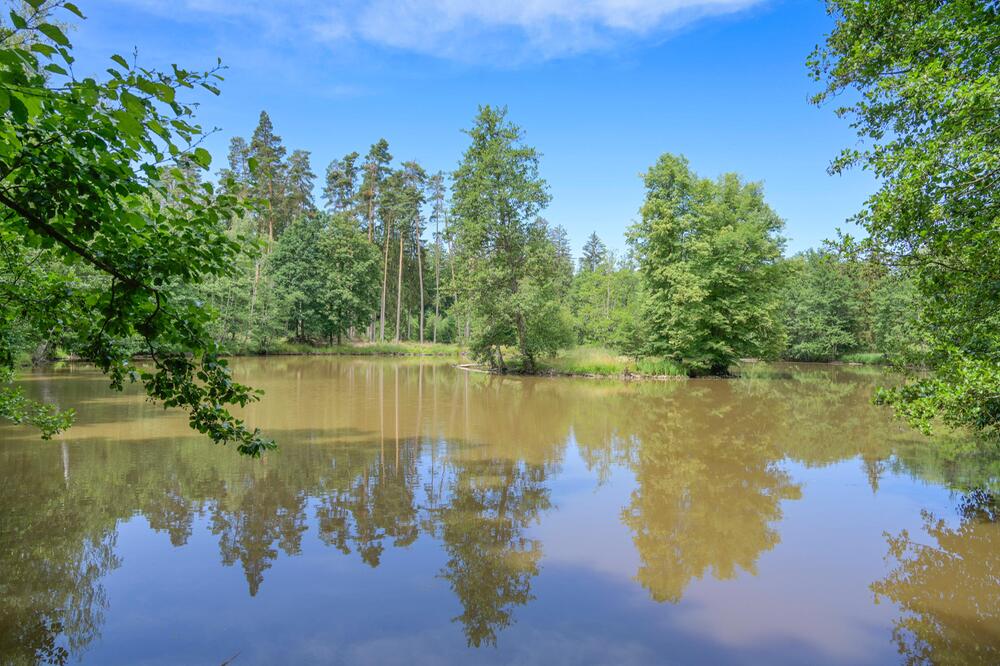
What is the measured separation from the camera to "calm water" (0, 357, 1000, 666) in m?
4.20

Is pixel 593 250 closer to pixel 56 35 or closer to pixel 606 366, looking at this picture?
pixel 606 366

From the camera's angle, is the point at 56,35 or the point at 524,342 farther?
the point at 524,342

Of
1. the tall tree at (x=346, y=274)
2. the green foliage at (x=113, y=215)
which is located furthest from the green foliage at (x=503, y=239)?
the green foliage at (x=113, y=215)

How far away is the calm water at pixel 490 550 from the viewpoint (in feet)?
13.8

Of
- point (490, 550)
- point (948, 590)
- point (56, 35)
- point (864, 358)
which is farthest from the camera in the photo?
point (864, 358)

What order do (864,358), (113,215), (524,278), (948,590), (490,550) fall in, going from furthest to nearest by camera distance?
(864,358) < (524,278) < (490,550) < (948,590) < (113,215)

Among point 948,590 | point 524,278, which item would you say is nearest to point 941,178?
point 948,590

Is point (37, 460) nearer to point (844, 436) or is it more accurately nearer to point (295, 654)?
point (295, 654)

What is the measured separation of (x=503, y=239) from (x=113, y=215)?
24930 mm

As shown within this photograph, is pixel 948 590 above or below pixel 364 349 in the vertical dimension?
Result: below

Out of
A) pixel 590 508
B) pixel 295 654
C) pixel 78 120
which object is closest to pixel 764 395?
pixel 590 508

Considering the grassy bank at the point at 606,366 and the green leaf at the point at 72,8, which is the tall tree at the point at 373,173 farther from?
the green leaf at the point at 72,8

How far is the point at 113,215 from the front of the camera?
265 centimetres

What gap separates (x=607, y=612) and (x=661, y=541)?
1.83m
